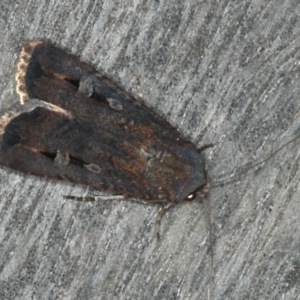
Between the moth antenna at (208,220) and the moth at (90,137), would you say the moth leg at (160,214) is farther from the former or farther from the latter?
the moth antenna at (208,220)

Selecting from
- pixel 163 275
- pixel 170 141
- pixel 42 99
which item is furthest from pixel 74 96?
pixel 163 275

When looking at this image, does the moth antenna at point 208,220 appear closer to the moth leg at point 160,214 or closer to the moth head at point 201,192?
the moth head at point 201,192

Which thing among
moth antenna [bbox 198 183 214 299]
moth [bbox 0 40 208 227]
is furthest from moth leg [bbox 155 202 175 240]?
moth antenna [bbox 198 183 214 299]

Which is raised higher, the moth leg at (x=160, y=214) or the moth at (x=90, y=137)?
the moth at (x=90, y=137)

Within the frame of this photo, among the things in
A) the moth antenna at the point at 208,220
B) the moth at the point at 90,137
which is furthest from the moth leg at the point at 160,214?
the moth antenna at the point at 208,220

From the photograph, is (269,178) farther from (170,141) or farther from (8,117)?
(8,117)

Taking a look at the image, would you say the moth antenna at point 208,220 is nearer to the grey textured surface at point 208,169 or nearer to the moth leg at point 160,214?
the grey textured surface at point 208,169

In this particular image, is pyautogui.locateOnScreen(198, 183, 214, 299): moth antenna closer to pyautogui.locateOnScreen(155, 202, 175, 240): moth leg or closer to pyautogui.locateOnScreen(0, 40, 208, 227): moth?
pyautogui.locateOnScreen(0, 40, 208, 227): moth
